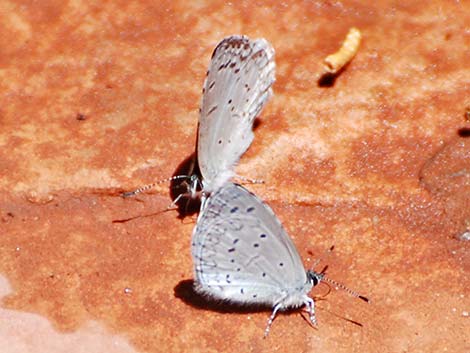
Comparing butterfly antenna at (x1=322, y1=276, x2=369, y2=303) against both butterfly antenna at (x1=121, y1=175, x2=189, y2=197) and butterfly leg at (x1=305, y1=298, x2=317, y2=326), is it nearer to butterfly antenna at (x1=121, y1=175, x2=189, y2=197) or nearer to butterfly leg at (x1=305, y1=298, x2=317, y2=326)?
butterfly leg at (x1=305, y1=298, x2=317, y2=326)

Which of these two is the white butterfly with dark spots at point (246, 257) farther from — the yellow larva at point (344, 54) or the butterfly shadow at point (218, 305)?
the yellow larva at point (344, 54)

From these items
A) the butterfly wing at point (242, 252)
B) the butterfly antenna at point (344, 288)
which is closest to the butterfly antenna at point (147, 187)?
the butterfly wing at point (242, 252)

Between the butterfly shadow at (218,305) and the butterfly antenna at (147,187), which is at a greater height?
the butterfly antenna at (147,187)

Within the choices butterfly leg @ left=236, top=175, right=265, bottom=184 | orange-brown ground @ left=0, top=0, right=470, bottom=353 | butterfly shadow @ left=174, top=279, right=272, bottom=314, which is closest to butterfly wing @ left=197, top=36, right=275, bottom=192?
butterfly leg @ left=236, top=175, right=265, bottom=184

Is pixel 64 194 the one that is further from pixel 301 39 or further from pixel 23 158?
pixel 301 39

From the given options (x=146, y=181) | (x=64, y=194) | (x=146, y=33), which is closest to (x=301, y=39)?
(x=146, y=33)

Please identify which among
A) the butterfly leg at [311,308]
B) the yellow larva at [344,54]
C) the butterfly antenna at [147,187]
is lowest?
the butterfly leg at [311,308]
